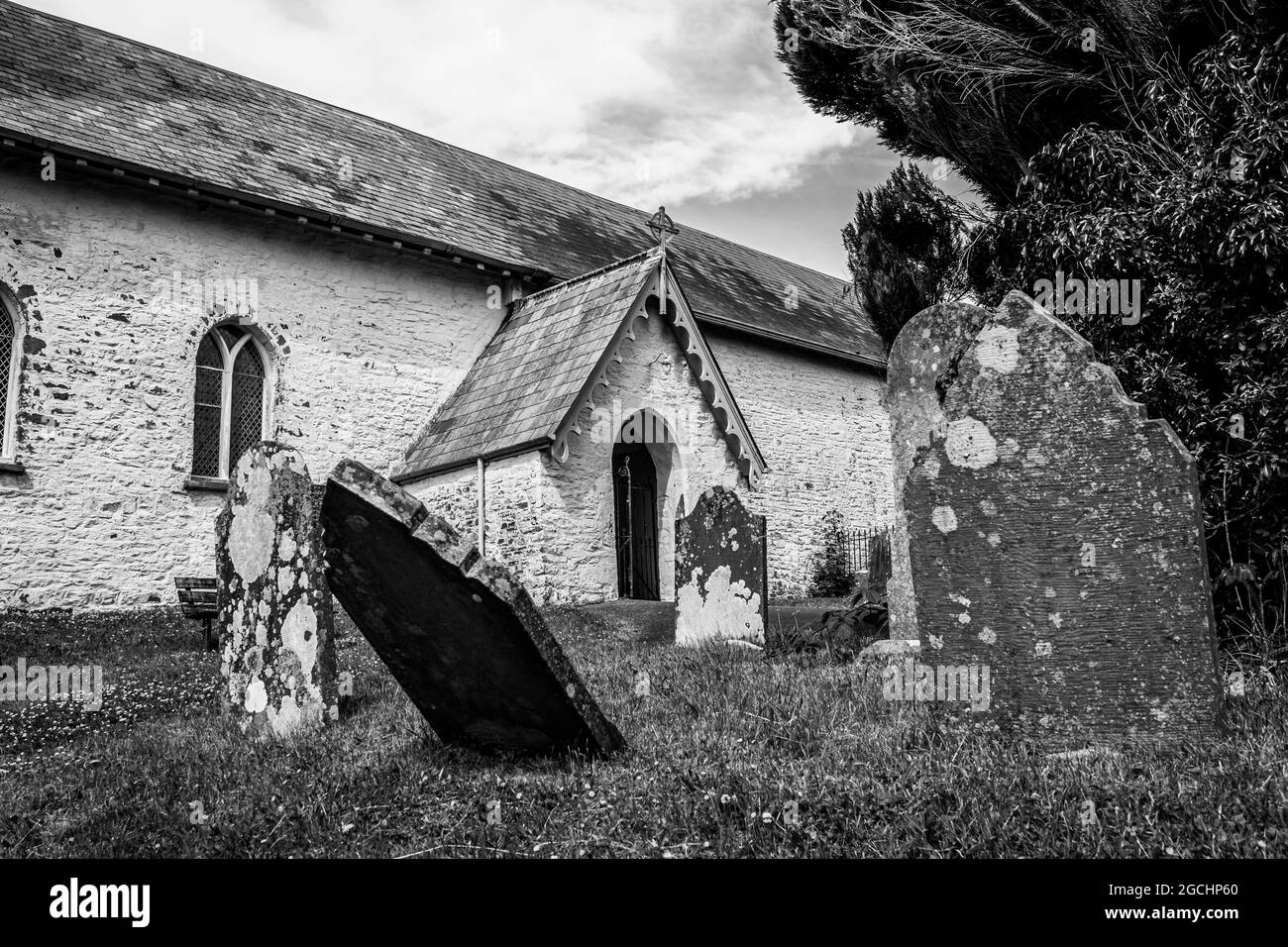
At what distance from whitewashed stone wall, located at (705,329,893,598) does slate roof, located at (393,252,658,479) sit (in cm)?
470

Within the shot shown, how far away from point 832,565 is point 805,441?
9.02ft

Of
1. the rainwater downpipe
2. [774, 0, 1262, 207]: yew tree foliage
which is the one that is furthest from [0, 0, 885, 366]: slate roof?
A: [774, 0, 1262, 207]: yew tree foliage

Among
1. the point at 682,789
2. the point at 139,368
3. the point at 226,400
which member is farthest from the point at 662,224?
the point at 682,789

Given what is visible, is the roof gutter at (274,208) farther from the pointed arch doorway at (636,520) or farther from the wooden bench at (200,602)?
the wooden bench at (200,602)

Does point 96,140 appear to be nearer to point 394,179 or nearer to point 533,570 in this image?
point 394,179

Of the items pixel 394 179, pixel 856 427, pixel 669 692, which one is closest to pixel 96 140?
pixel 394 179

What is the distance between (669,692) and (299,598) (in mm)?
2234

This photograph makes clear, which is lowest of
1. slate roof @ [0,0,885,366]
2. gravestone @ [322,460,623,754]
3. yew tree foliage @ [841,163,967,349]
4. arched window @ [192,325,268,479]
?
gravestone @ [322,460,623,754]

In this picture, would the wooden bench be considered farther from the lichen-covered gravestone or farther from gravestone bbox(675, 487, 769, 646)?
gravestone bbox(675, 487, 769, 646)

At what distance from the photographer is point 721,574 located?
8422mm

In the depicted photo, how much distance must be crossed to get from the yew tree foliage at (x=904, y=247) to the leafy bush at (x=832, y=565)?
573 centimetres

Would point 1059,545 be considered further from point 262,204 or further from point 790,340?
point 790,340

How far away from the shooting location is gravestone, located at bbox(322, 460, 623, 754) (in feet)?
12.8

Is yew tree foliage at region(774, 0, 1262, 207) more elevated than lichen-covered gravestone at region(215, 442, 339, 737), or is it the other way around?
yew tree foliage at region(774, 0, 1262, 207)
